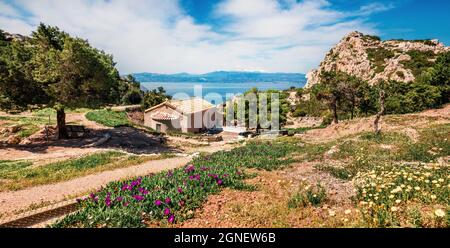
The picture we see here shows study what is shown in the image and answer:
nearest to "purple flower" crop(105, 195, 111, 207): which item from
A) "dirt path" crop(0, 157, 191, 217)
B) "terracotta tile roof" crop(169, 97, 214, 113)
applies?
"dirt path" crop(0, 157, 191, 217)

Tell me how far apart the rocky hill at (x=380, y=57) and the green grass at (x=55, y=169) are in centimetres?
6606

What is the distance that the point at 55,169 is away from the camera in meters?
18.0

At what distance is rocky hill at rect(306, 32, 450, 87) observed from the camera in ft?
252

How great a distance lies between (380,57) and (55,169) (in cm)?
10104

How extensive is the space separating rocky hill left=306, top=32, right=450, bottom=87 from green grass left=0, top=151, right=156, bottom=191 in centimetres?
6606

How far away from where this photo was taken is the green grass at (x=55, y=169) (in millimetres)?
14914

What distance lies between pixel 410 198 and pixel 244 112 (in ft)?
138

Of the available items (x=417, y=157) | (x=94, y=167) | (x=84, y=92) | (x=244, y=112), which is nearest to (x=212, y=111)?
(x=244, y=112)

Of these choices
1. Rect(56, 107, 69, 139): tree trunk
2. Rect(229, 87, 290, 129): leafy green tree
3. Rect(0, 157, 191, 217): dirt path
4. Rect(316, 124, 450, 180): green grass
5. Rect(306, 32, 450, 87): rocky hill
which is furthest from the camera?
Rect(306, 32, 450, 87): rocky hill

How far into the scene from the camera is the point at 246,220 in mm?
7625

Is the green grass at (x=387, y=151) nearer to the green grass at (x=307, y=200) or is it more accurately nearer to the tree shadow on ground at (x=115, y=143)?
the green grass at (x=307, y=200)
